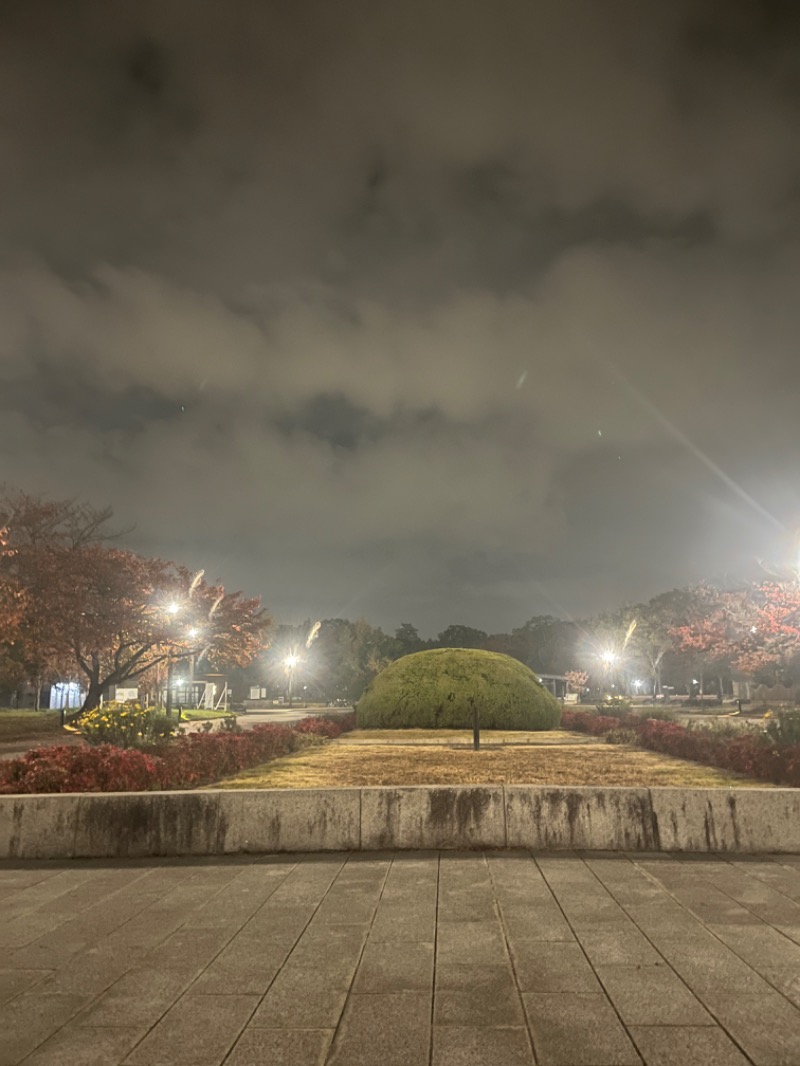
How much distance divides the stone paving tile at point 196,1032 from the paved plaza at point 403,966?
0.01 metres

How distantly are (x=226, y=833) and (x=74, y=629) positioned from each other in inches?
985

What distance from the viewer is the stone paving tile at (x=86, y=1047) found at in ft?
10.4

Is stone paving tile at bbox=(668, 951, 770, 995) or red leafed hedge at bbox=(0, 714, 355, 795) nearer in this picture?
stone paving tile at bbox=(668, 951, 770, 995)

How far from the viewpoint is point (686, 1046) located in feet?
10.7

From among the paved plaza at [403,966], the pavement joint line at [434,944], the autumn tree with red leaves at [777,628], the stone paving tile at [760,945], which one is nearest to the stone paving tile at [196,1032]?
the paved plaza at [403,966]

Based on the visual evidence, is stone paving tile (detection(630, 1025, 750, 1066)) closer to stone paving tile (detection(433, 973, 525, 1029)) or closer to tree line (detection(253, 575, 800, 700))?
stone paving tile (detection(433, 973, 525, 1029))

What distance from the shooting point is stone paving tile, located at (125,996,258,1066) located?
3.20 meters

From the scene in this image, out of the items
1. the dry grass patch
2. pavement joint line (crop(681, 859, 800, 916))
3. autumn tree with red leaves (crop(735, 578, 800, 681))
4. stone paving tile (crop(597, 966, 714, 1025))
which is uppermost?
autumn tree with red leaves (crop(735, 578, 800, 681))

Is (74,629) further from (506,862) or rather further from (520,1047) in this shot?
(520,1047)

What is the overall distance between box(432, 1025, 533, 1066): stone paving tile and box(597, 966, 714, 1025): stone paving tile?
62cm

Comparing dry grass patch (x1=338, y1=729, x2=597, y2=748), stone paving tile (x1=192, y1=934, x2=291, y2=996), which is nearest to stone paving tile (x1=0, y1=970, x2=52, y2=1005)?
stone paving tile (x1=192, y1=934, x2=291, y2=996)

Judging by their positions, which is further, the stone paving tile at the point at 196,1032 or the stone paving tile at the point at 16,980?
the stone paving tile at the point at 16,980

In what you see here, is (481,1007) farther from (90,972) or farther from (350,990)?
(90,972)

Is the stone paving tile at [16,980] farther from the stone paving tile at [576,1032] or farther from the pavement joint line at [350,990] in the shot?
the stone paving tile at [576,1032]
